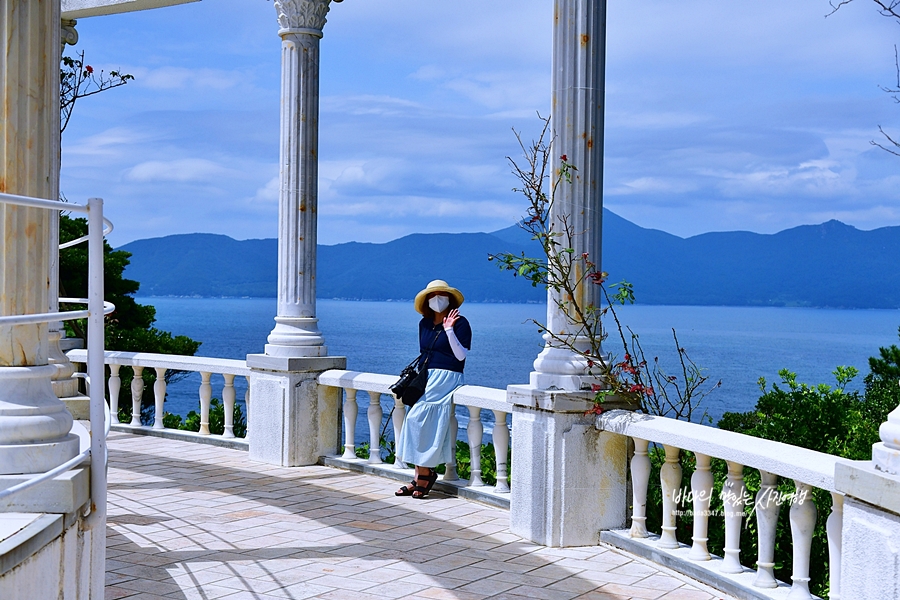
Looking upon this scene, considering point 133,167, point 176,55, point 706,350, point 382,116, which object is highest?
point 176,55

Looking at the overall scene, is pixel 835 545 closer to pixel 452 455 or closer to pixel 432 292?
pixel 452 455

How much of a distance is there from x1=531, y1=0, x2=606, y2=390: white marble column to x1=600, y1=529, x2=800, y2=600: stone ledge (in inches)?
38.1

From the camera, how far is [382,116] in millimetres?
145125

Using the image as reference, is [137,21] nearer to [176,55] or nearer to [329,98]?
[176,55]

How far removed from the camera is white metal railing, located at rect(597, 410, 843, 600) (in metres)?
4.16

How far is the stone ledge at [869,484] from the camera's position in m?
3.27

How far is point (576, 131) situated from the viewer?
232 inches

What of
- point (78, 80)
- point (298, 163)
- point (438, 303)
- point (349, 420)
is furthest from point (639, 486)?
point (78, 80)

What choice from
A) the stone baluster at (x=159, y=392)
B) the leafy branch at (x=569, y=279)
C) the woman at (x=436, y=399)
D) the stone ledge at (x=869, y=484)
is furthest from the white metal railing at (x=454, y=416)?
the stone ledge at (x=869, y=484)

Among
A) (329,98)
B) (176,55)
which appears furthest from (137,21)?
(329,98)

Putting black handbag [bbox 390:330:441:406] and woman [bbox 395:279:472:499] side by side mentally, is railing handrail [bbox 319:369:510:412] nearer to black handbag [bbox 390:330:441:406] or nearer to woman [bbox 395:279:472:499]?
woman [bbox 395:279:472:499]

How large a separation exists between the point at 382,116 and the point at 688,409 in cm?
14106

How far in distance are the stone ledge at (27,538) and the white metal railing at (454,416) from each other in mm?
3809

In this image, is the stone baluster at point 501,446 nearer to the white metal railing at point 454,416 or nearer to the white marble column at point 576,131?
the white metal railing at point 454,416
